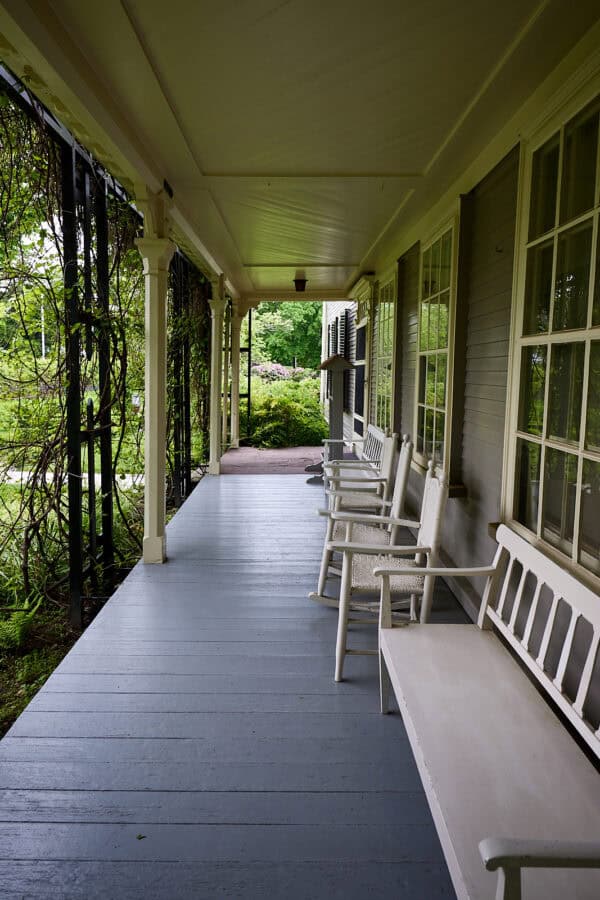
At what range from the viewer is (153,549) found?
4.10 meters

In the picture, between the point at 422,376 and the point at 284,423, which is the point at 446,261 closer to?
the point at 422,376

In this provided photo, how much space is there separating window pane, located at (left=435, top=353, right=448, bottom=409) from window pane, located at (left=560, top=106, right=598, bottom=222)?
171 centimetres

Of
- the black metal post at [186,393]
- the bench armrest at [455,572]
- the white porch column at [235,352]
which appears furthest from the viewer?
the white porch column at [235,352]

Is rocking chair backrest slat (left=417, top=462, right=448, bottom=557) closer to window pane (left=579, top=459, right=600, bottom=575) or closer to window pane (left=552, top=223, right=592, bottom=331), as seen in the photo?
window pane (left=579, top=459, right=600, bottom=575)

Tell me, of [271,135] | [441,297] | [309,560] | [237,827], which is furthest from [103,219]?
[237,827]

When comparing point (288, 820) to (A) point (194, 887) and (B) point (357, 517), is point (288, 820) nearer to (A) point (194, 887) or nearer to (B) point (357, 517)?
(A) point (194, 887)

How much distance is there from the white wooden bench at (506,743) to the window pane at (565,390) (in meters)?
0.43

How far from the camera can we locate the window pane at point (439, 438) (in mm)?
3982

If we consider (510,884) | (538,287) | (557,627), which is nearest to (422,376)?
(538,287)

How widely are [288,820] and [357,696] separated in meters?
0.74

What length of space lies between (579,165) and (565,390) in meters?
0.76

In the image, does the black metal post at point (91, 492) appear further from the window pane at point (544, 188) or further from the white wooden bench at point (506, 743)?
the window pane at point (544, 188)

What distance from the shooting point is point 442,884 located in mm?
1554

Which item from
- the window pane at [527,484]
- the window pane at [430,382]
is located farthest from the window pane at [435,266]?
the window pane at [527,484]
